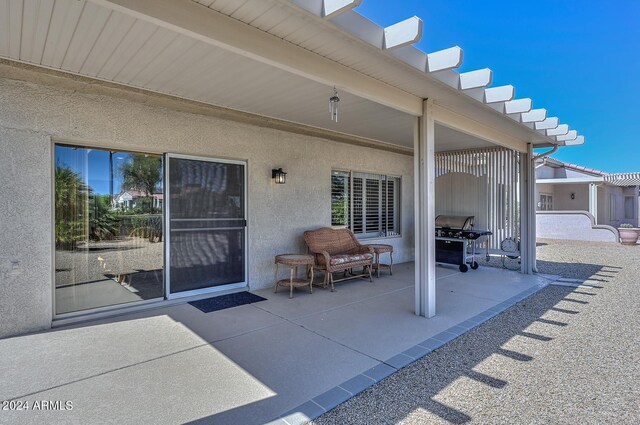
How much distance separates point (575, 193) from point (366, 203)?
14.8 m

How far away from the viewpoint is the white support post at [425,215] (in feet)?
14.4

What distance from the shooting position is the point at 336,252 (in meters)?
6.51

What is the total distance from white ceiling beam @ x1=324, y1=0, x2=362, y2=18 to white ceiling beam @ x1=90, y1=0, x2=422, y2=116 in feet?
1.83

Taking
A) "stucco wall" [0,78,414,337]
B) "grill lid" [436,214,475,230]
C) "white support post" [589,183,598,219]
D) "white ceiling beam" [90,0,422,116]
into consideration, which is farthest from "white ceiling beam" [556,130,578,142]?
"white support post" [589,183,598,219]

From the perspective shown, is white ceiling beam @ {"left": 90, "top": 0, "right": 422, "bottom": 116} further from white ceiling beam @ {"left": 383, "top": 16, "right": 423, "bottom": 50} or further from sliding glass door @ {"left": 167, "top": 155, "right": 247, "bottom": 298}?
sliding glass door @ {"left": 167, "top": 155, "right": 247, "bottom": 298}

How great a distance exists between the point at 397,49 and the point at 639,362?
3.74 metres

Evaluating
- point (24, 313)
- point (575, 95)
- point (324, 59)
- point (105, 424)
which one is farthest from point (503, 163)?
point (575, 95)

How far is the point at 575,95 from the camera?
1716 cm

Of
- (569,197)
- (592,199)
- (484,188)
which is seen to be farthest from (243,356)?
(569,197)

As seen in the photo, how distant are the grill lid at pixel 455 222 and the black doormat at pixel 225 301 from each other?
540 cm

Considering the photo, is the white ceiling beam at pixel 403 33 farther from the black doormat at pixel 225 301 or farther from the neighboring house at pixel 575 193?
the neighboring house at pixel 575 193

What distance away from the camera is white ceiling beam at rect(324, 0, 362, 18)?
230 centimetres

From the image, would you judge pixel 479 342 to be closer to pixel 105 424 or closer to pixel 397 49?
pixel 397 49

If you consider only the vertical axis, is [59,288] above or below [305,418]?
above
